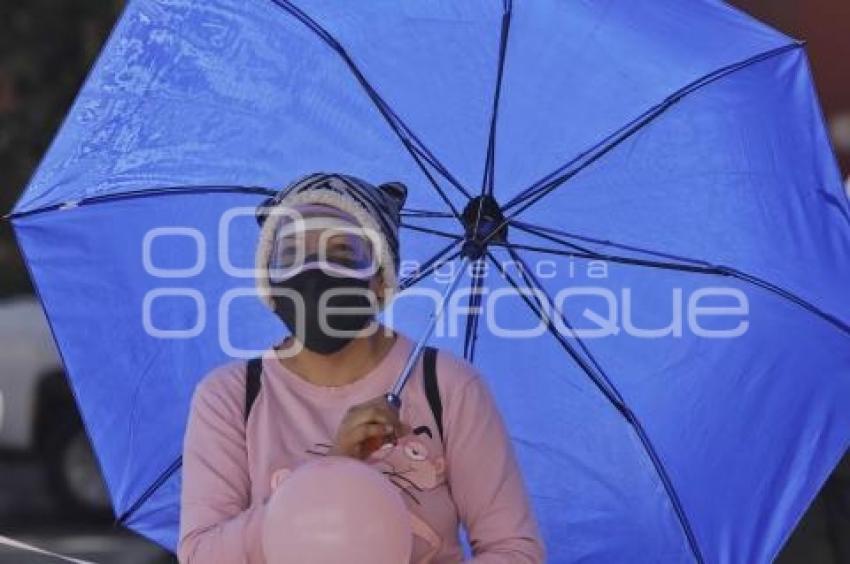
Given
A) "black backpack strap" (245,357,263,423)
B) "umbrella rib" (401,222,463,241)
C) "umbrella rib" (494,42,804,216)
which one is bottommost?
"black backpack strap" (245,357,263,423)

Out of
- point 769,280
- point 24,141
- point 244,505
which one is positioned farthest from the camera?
point 24,141

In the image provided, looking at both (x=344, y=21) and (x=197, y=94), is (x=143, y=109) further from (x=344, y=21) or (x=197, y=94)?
(x=344, y=21)

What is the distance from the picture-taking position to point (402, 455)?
103 inches

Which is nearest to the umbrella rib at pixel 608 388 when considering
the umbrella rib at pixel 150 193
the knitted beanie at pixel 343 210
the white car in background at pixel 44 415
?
the umbrella rib at pixel 150 193

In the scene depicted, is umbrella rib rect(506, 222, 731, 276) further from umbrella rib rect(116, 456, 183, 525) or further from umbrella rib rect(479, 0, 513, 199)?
umbrella rib rect(116, 456, 183, 525)

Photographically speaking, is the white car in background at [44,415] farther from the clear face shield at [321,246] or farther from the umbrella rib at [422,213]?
the clear face shield at [321,246]

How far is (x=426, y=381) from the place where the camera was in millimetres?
2652

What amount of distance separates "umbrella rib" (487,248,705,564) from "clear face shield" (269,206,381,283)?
2.75 feet

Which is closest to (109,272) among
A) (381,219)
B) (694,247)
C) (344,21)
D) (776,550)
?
(344,21)

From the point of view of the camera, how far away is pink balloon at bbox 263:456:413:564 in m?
2.35

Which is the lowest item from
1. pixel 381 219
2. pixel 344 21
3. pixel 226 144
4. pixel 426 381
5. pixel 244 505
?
pixel 244 505

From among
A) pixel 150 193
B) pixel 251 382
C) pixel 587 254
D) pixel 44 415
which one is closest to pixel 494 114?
pixel 587 254

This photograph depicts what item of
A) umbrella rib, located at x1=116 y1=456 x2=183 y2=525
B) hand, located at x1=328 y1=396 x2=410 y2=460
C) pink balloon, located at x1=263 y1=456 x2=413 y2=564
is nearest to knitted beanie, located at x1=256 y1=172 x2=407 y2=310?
hand, located at x1=328 y1=396 x2=410 y2=460

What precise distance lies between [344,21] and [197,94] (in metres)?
0.36
